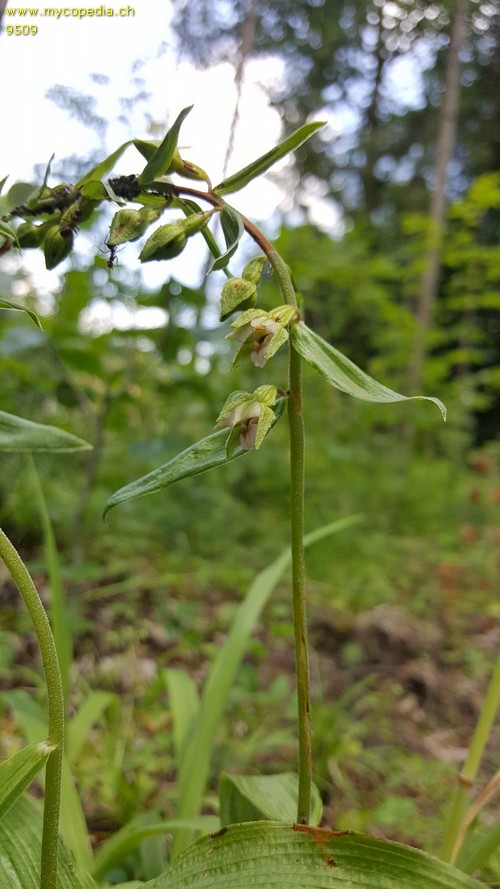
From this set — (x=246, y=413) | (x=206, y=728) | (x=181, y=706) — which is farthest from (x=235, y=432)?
(x=181, y=706)

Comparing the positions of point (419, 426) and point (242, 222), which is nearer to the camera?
point (242, 222)

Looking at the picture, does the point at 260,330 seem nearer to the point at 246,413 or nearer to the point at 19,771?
the point at 246,413

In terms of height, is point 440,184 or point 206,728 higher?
point 440,184

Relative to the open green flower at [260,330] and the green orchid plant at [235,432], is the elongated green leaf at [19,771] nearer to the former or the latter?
the green orchid plant at [235,432]

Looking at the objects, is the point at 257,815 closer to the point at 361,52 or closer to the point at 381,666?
the point at 381,666

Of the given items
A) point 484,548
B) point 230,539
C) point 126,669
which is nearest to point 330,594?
point 230,539

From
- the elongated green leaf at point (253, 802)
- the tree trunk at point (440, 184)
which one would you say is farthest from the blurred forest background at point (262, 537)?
the elongated green leaf at point (253, 802)
